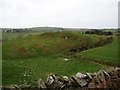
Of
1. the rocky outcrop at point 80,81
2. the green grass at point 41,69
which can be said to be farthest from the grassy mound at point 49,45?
the rocky outcrop at point 80,81

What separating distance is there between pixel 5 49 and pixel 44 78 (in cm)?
2445

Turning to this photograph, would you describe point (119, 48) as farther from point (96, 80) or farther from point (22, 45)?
point (96, 80)

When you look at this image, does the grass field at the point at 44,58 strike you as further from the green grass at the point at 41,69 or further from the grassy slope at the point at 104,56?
the grassy slope at the point at 104,56

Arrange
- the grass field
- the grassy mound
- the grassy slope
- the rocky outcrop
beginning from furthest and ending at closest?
the grassy mound < the grassy slope < the grass field < the rocky outcrop

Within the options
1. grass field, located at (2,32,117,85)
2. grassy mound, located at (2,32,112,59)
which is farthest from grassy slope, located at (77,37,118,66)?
grassy mound, located at (2,32,112,59)

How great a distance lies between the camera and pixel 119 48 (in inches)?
2414

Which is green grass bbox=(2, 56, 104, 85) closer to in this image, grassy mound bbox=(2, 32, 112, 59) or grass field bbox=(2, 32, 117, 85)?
grass field bbox=(2, 32, 117, 85)

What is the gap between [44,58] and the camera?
5419cm

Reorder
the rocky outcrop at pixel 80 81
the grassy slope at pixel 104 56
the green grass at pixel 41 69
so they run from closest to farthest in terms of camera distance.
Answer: the rocky outcrop at pixel 80 81 → the green grass at pixel 41 69 → the grassy slope at pixel 104 56

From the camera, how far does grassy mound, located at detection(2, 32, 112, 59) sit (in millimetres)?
58312

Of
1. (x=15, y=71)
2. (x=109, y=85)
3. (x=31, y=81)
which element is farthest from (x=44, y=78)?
(x=109, y=85)

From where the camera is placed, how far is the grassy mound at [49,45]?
5831cm

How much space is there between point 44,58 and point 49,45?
10396mm

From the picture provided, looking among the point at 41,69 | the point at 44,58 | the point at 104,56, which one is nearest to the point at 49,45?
the point at 44,58
